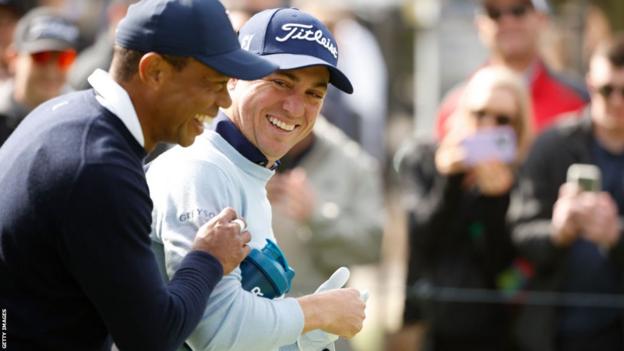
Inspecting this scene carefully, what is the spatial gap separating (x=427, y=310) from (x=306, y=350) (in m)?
3.20

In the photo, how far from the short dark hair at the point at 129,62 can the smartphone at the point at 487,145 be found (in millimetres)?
3465

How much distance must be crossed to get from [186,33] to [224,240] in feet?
1.78

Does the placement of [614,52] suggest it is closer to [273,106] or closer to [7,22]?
[273,106]

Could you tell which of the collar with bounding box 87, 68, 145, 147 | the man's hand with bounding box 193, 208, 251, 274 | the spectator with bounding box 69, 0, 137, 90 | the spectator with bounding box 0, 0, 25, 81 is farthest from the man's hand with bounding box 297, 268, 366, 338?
the spectator with bounding box 0, 0, 25, 81

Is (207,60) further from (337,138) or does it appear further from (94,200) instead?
(337,138)

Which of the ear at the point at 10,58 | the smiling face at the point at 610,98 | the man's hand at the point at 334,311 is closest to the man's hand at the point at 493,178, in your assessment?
the smiling face at the point at 610,98

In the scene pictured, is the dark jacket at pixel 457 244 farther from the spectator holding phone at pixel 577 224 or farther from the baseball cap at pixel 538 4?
the baseball cap at pixel 538 4

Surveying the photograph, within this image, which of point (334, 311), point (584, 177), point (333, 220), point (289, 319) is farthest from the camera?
point (333, 220)

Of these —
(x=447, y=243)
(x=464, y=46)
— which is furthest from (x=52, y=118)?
(x=464, y=46)

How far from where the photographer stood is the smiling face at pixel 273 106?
3.93m

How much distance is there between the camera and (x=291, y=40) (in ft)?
12.8

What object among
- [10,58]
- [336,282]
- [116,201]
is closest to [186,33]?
[116,201]

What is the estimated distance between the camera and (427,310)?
703 cm

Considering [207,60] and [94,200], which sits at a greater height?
[207,60]
